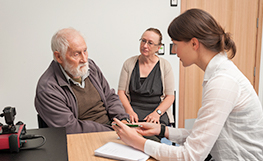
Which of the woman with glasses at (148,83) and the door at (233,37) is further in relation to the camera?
the door at (233,37)

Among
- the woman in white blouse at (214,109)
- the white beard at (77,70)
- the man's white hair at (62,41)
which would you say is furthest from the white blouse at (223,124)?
the man's white hair at (62,41)

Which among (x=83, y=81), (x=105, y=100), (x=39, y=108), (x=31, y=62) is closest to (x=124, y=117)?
(x=105, y=100)

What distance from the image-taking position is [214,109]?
105 cm

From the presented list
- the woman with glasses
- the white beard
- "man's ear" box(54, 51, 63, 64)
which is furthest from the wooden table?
the woman with glasses

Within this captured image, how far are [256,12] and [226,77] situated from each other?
10.2ft

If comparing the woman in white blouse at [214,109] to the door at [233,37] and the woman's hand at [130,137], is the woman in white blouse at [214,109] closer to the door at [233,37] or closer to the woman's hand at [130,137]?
the woman's hand at [130,137]

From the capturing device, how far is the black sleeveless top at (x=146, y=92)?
2.55 metres

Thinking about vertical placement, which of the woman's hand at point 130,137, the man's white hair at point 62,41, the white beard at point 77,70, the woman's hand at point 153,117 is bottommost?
the woman's hand at point 153,117

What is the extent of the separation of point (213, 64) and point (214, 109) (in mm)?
258

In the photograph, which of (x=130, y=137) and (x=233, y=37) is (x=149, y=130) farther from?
(x=233, y=37)

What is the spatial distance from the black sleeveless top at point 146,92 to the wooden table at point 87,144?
3.86ft

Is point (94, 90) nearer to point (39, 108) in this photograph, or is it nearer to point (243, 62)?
point (39, 108)

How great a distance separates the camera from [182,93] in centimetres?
347

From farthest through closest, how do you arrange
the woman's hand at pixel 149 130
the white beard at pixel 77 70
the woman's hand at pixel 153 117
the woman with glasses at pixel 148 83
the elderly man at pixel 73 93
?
the woman with glasses at pixel 148 83 < the woman's hand at pixel 153 117 < the white beard at pixel 77 70 < the elderly man at pixel 73 93 < the woman's hand at pixel 149 130
